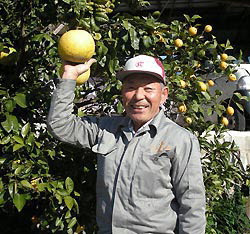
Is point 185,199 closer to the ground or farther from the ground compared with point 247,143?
farther from the ground

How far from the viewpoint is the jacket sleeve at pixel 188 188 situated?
1.76 metres

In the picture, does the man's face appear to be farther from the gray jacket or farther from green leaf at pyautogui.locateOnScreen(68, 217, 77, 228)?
green leaf at pyautogui.locateOnScreen(68, 217, 77, 228)

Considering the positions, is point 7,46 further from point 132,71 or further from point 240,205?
point 240,205

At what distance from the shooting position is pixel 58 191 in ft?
6.38

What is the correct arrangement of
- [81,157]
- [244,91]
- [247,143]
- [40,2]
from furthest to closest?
[244,91] → [247,143] → [81,157] → [40,2]

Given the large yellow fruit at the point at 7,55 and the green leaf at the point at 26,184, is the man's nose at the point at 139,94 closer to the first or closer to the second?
the green leaf at the point at 26,184

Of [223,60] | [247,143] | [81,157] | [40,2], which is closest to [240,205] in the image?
[247,143]

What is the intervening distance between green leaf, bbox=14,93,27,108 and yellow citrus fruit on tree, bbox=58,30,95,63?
12.6 inches

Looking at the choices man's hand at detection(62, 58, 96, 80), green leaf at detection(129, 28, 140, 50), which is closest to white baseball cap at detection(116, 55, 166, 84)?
man's hand at detection(62, 58, 96, 80)

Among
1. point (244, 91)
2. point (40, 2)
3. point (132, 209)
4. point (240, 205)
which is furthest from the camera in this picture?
point (244, 91)

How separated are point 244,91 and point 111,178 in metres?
4.96

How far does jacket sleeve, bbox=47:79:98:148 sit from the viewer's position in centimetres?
181

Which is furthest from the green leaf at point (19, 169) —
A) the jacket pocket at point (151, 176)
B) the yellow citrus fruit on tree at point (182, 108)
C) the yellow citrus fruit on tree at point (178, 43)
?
the yellow citrus fruit on tree at point (178, 43)

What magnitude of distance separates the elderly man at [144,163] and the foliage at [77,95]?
225mm
